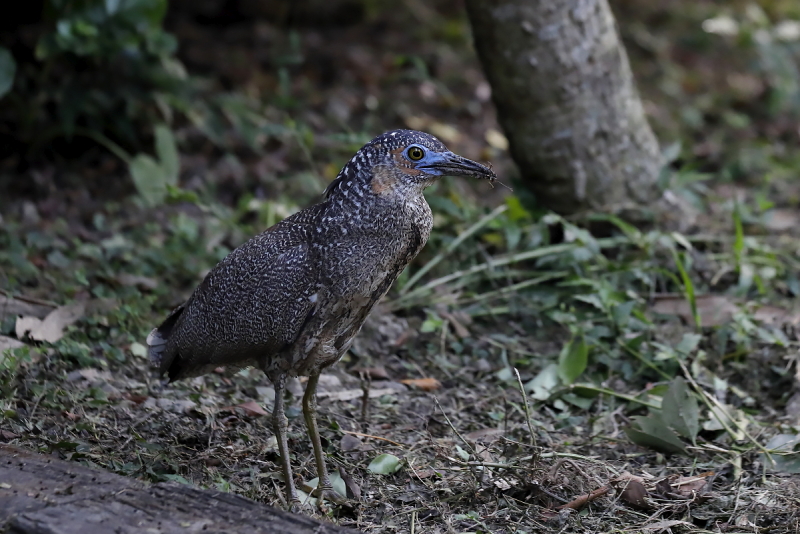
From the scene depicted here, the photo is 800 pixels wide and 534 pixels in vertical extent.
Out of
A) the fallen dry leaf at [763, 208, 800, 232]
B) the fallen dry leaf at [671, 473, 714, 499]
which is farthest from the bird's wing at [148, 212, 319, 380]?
the fallen dry leaf at [763, 208, 800, 232]

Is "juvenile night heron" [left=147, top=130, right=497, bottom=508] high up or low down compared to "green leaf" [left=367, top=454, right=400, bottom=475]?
up

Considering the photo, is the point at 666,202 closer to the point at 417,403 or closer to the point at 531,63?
the point at 531,63

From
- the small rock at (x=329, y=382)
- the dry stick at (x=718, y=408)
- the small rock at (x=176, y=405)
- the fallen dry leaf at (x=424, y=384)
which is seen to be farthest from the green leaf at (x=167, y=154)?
the dry stick at (x=718, y=408)

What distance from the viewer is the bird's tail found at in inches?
176

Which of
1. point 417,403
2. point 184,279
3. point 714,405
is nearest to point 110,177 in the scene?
point 184,279

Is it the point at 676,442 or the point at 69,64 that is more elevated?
the point at 69,64

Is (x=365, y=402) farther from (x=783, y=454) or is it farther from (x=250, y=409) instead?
(x=783, y=454)

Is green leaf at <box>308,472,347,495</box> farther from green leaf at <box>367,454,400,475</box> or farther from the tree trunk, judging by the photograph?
the tree trunk

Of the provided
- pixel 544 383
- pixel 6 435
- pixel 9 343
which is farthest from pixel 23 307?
pixel 544 383

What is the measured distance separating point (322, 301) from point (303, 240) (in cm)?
31

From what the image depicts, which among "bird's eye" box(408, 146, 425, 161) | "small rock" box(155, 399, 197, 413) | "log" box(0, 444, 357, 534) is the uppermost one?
"bird's eye" box(408, 146, 425, 161)

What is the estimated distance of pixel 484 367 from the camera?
538 centimetres

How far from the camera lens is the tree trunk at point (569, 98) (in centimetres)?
604

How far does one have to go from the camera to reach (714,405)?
4.76m
